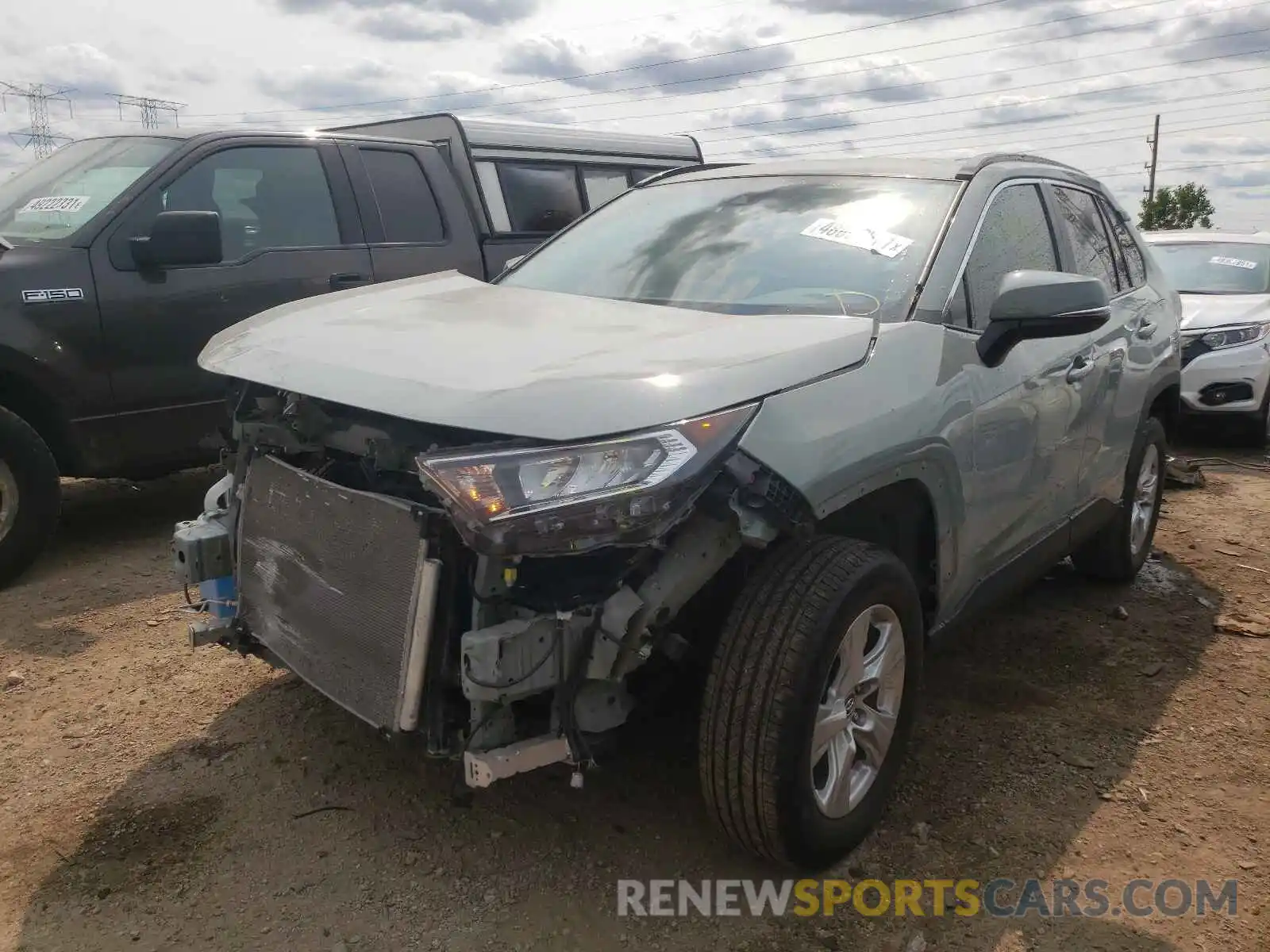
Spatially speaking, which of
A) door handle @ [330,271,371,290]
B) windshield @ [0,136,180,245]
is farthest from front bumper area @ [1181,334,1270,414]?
windshield @ [0,136,180,245]

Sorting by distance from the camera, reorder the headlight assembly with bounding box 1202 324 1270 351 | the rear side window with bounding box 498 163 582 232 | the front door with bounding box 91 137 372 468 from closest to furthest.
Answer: the front door with bounding box 91 137 372 468 < the rear side window with bounding box 498 163 582 232 < the headlight assembly with bounding box 1202 324 1270 351

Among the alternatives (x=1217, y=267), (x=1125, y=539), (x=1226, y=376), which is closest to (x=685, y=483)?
(x=1125, y=539)

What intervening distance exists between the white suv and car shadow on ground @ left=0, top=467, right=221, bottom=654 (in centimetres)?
699

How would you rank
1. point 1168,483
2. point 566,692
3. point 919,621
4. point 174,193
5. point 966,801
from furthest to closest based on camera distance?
point 1168,483 → point 174,193 → point 966,801 → point 919,621 → point 566,692

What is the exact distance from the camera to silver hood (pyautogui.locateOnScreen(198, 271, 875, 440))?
7.07 feet

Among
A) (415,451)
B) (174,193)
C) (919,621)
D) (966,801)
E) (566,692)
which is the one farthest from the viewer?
(174,193)

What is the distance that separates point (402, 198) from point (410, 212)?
3.3 inches

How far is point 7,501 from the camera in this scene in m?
4.30

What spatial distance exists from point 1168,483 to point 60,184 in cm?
654

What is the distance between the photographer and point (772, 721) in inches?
90.4

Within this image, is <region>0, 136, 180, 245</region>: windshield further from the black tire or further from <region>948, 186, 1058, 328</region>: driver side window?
the black tire

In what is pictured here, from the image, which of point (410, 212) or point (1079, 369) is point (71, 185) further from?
point (1079, 369)

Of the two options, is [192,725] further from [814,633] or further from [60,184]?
[60,184]

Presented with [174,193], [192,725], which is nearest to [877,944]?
[192,725]
